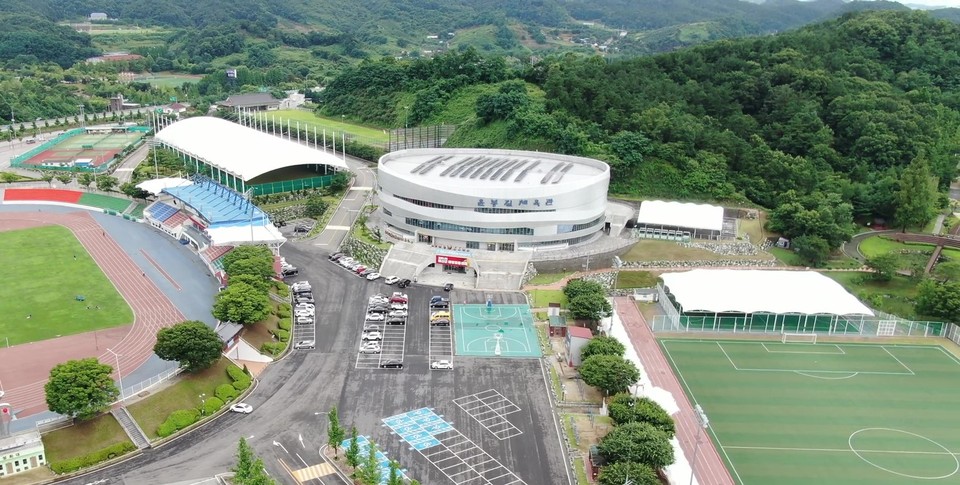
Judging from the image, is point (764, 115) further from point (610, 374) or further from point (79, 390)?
point (79, 390)

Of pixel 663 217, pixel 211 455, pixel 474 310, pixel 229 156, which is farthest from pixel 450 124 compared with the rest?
pixel 211 455

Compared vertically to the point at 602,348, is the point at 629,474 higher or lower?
lower

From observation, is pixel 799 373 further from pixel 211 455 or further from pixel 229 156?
pixel 229 156

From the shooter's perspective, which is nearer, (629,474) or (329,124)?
(629,474)

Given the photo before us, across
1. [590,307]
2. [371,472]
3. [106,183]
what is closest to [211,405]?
[371,472]

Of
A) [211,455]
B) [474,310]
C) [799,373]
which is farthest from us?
[474,310]

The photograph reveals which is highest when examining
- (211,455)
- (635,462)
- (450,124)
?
(450,124)
